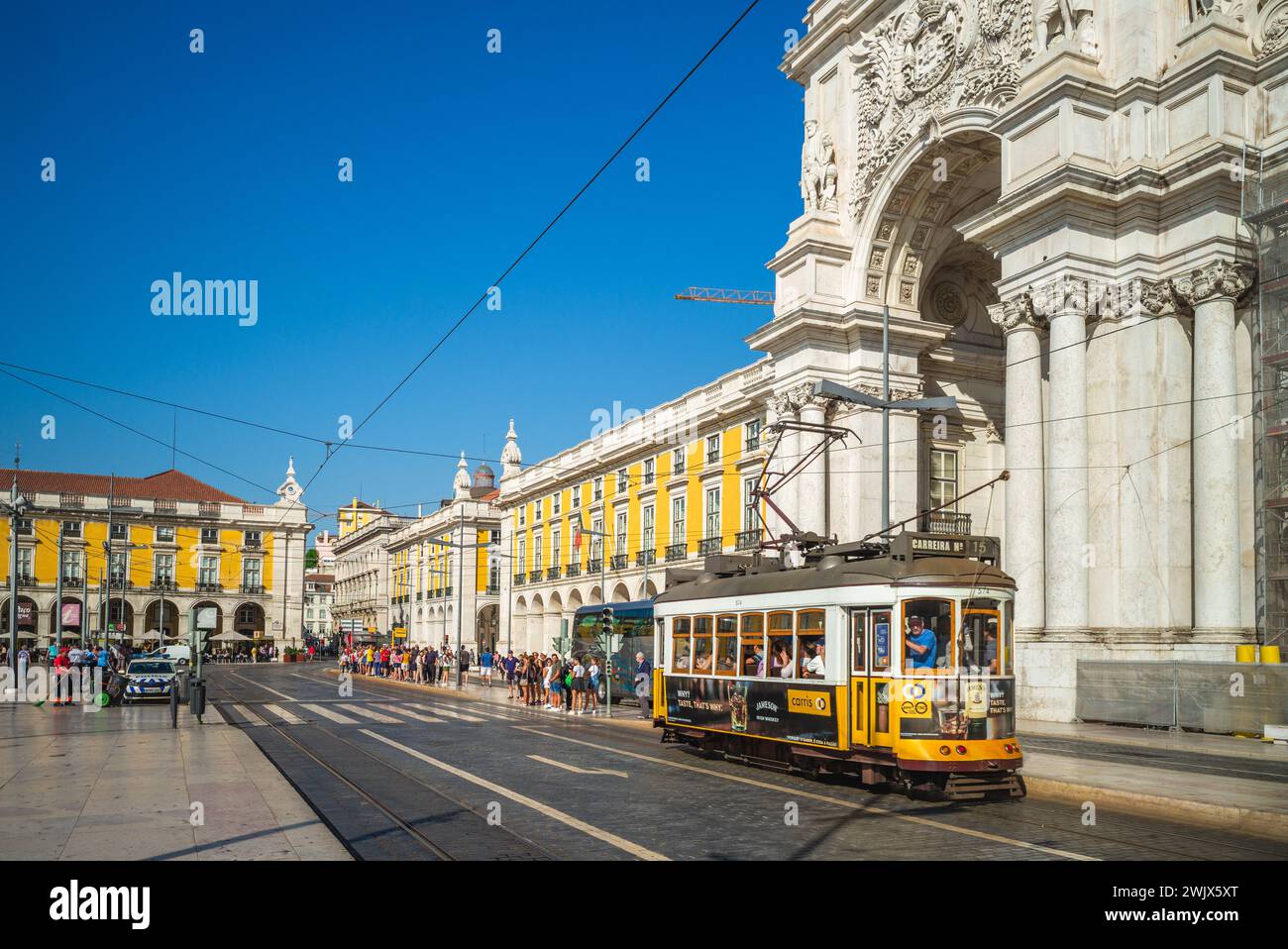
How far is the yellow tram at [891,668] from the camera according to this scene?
13.7m

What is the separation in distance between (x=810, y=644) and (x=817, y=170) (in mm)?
24419

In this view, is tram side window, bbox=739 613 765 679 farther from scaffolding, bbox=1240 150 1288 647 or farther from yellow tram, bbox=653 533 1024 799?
scaffolding, bbox=1240 150 1288 647

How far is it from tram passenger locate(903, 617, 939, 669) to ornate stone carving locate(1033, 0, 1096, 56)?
17756 mm

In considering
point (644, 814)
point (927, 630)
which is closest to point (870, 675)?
point (927, 630)

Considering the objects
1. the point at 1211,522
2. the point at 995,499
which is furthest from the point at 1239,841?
the point at 995,499

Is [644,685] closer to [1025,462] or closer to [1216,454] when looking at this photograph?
[1025,462]

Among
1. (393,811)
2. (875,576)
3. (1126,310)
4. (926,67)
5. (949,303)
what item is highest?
(926,67)

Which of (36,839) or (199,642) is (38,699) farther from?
(36,839)

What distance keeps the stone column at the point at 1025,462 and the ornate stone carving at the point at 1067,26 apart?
5.82 m

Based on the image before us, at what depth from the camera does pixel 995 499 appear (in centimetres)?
3750

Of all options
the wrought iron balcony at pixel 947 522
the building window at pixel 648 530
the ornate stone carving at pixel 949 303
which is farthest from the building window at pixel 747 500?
the wrought iron balcony at pixel 947 522

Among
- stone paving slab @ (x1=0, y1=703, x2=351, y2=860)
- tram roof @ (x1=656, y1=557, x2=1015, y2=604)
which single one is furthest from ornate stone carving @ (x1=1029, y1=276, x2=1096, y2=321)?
stone paving slab @ (x1=0, y1=703, x2=351, y2=860)

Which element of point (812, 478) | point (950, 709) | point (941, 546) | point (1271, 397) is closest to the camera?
point (950, 709)

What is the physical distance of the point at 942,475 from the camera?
37500mm
